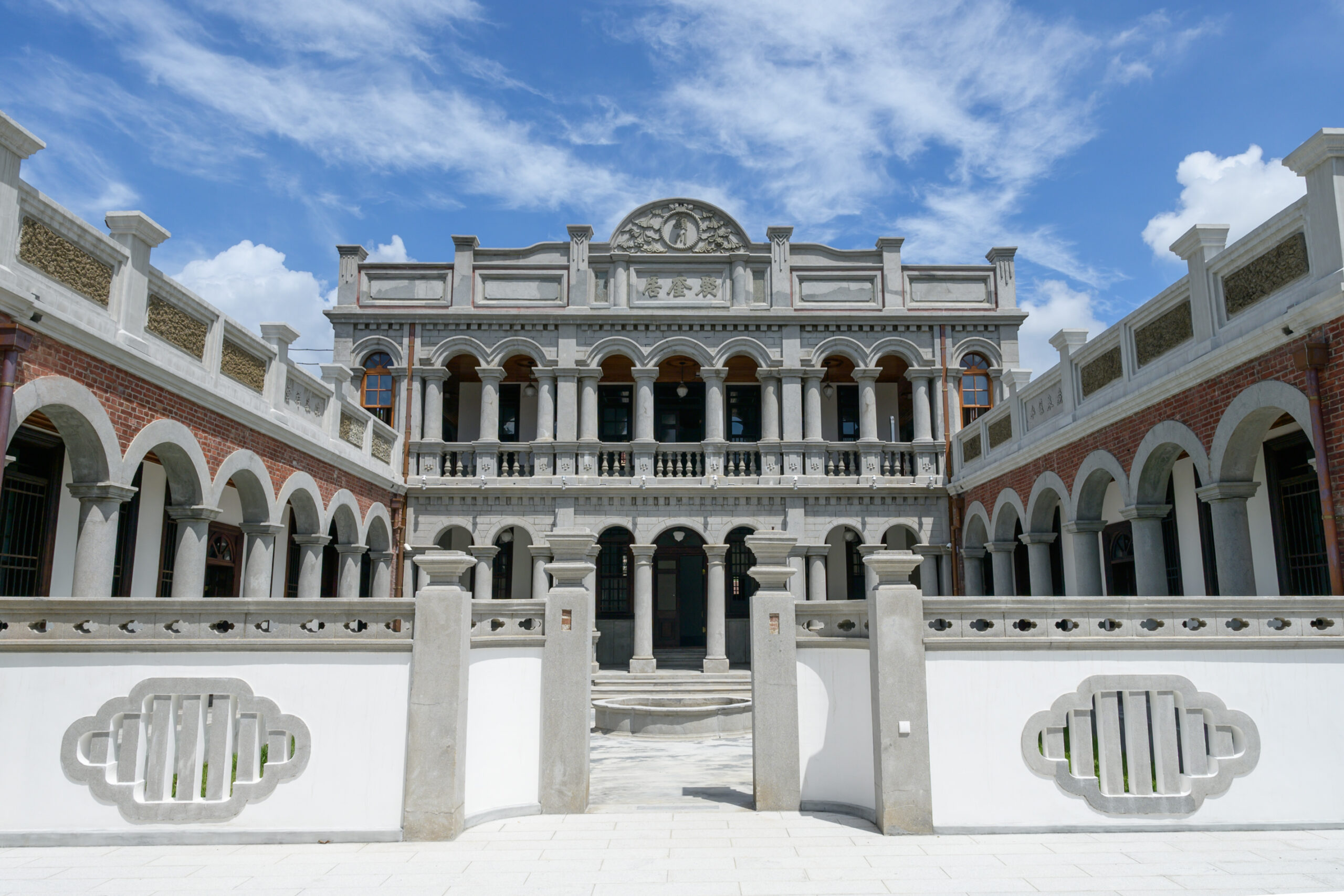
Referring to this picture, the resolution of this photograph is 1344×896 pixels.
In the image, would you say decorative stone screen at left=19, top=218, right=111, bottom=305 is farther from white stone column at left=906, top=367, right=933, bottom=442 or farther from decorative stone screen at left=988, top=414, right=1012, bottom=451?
white stone column at left=906, top=367, right=933, bottom=442

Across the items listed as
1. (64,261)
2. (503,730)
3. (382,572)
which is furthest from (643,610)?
(64,261)

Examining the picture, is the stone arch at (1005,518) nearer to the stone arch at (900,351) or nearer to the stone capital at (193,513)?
the stone arch at (900,351)

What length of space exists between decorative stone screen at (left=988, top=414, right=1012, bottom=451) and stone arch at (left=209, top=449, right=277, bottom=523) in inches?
432

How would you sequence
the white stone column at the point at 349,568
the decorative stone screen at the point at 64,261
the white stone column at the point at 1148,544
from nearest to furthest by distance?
the decorative stone screen at the point at 64,261
the white stone column at the point at 1148,544
the white stone column at the point at 349,568

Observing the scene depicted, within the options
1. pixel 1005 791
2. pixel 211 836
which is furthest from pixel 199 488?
pixel 1005 791

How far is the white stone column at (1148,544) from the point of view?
10.8 meters

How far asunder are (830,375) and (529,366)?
6.37 metres

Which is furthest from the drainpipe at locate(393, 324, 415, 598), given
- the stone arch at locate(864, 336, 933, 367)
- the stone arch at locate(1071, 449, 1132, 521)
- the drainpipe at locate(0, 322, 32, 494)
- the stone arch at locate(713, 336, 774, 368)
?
the stone arch at locate(1071, 449, 1132, 521)

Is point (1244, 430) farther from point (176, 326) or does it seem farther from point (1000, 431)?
point (176, 326)

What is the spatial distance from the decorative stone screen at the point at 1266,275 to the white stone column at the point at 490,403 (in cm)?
1263

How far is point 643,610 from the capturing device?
17.8 m

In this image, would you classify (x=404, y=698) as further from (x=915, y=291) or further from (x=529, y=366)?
(x=915, y=291)

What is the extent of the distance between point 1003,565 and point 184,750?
13.1 m

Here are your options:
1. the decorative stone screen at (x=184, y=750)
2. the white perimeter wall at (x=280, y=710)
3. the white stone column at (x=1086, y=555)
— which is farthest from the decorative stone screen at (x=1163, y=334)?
the decorative stone screen at (x=184, y=750)
